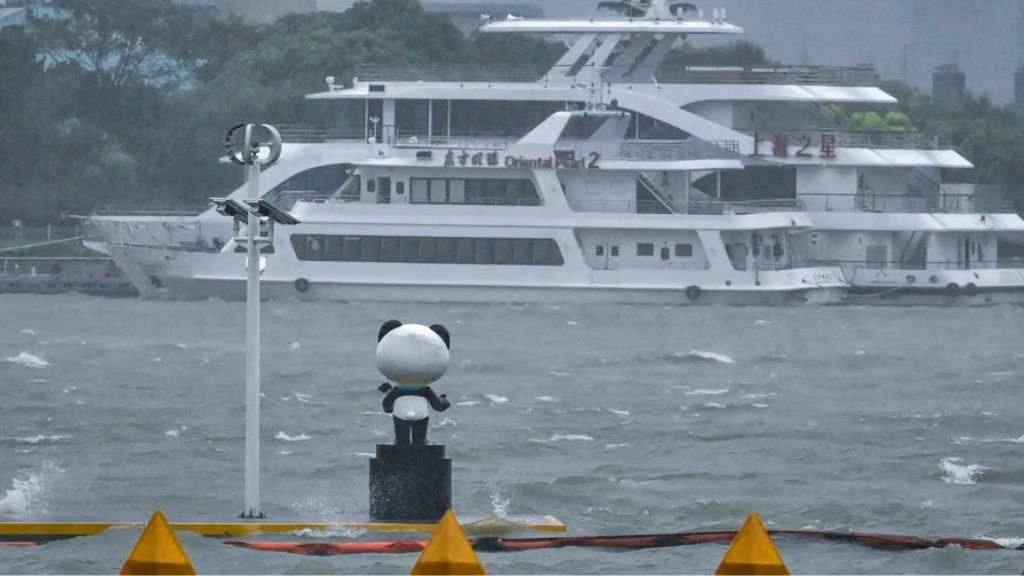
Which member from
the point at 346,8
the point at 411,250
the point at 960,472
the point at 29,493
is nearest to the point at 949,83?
the point at 346,8

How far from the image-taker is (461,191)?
47.8 meters

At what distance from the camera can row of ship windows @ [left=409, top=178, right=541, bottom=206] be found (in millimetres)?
47812

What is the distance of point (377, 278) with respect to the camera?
4688 cm

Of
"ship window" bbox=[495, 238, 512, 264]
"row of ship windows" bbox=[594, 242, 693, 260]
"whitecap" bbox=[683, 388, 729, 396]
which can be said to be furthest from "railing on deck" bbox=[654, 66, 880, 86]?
"whitecap" bbox=[683, 388, 729, 396]

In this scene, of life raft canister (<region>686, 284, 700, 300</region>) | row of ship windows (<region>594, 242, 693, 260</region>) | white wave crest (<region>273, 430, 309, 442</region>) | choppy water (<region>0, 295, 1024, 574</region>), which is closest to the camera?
choppy water (<region>0, 295, 1024, 574</region>)

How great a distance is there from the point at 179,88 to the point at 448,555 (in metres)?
67.5

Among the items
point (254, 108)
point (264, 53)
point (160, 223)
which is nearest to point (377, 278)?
point (160, 223)

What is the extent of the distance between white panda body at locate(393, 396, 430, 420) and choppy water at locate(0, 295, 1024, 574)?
2.59 ft

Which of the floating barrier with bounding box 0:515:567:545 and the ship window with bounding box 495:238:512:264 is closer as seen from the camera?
the floating barrier with bounding box 0:515:567:545

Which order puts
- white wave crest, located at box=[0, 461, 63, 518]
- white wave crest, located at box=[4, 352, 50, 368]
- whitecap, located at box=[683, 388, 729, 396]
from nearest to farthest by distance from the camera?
1. white wave crest, located at box=[0, 461, 63, 518]
2. whitecap, located at box=[683, 388, 729, 396]
3. white wave crest, located at box=[4, 352, 50, 368]

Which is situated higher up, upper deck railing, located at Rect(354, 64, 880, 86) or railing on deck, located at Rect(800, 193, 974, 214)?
upper deck railing, located at Rect(354, 64, 880, 86)

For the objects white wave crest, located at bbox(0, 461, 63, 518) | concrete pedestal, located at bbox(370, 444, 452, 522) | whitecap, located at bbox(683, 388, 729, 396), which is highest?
concrete pedestal, located at bbox(370, 444, 452, 522)

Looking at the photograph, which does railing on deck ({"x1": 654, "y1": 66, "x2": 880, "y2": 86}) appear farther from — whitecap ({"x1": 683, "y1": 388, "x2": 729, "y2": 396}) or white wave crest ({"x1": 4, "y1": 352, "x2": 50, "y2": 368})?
whitecap ({"x1": 683, "y1": 388, "x2": 729, "y2": 396})

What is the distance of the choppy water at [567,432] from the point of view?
47.0 feet
